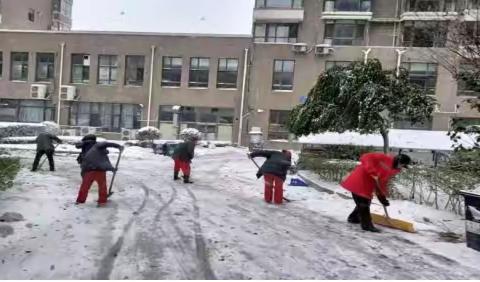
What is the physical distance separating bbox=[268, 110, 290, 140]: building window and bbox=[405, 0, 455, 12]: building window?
1081cm

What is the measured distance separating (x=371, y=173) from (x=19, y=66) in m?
38.7

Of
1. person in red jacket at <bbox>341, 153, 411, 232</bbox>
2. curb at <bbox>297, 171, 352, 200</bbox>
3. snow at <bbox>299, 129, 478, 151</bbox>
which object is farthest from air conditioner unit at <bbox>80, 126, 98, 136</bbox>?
person in red jacket at <bbox>341, 153, 411, 232</bbox>

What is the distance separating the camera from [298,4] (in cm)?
3978

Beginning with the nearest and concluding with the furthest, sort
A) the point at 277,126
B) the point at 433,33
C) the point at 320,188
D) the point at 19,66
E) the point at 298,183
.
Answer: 1. the point at 433,33
2. the point at 320,188
3. the point at 298,183
4. the point at 277,126
5. the point at 19,66

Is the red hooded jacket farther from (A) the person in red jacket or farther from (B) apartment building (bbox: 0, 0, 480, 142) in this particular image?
(B) apartment building (bbox: 0, 0, 480, 142)

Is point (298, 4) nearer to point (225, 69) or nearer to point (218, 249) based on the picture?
point (225, 69)

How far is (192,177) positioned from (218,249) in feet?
30.9

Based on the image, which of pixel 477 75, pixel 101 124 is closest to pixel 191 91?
pixel 101 124

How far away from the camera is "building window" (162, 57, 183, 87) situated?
130 ft

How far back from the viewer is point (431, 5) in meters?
21.3

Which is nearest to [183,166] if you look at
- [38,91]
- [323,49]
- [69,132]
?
[323,49]

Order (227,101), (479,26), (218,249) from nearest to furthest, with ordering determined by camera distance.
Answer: (218,249), (479,26), (227,101)

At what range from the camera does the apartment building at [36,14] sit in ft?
157

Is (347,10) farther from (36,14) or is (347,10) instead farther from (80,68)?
(36,14)
